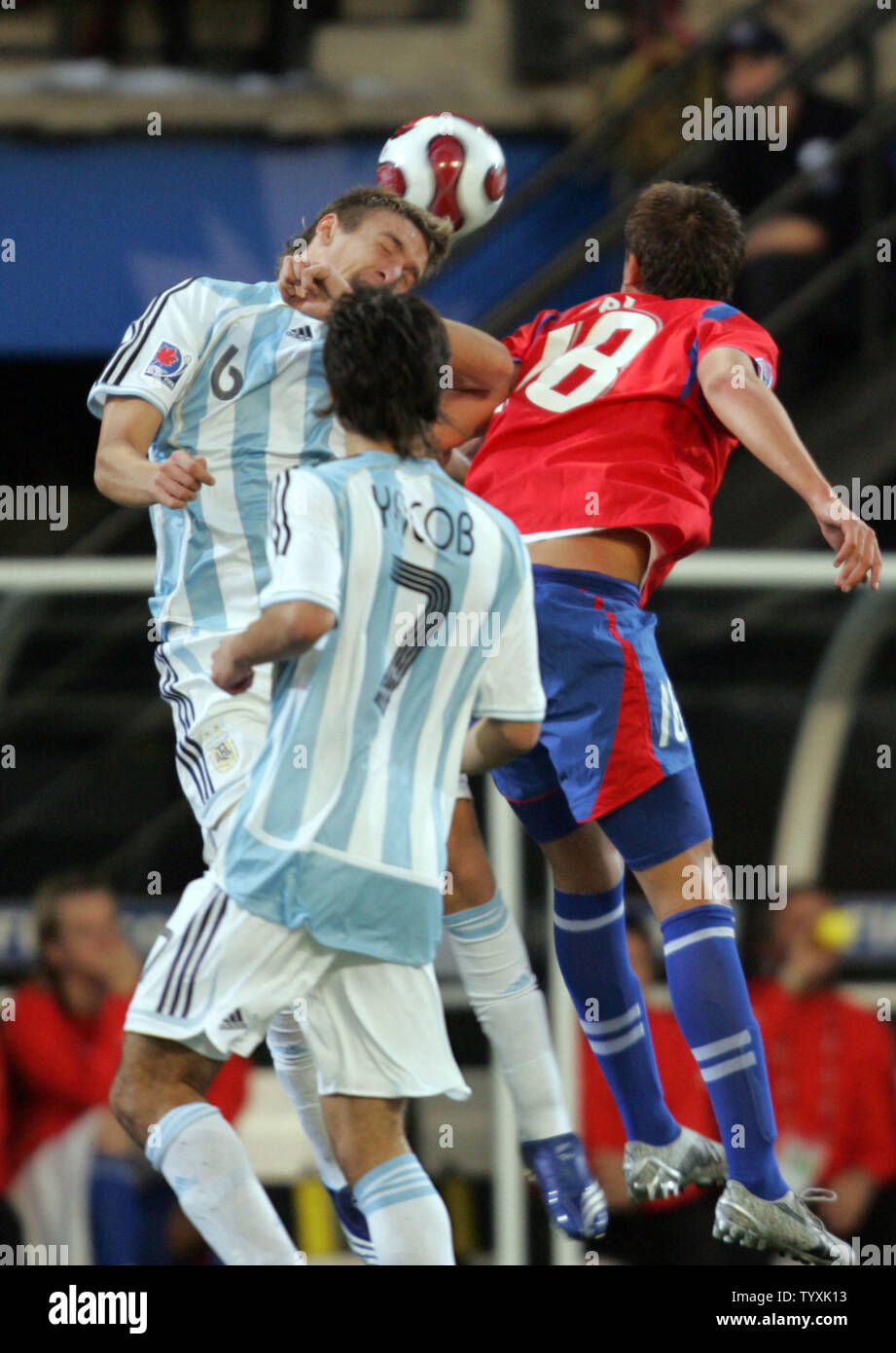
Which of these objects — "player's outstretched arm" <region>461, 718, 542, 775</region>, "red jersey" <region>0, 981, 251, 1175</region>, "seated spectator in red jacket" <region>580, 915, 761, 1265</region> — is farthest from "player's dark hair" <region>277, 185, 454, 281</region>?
"red jersey" <region>0, 981, 251, 1175</region>

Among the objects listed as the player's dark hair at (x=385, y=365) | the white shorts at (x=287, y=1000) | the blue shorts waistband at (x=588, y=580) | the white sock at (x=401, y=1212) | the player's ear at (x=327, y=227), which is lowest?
the white sock at (x=401, y=1212)

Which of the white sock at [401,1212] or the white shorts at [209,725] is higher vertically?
the white shorts at [209,725]

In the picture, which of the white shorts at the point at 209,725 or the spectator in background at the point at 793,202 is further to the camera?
the spectator in background at the point at 793,202

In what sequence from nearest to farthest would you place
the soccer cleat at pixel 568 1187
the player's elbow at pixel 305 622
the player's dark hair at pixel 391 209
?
the player's elbow at pixel 305 622 → the player's dark hair at pixel 391 209 → the soccer cleat at pixel 568 1187

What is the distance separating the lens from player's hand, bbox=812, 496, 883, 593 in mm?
3908

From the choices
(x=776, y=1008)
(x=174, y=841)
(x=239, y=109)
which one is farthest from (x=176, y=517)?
(x=239, y=109)

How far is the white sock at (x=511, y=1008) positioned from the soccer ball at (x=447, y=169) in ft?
4.53

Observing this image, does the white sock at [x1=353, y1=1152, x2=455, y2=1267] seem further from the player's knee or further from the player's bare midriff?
the player's bare midriff

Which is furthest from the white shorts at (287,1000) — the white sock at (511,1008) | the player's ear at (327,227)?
the player's ear at (327,227)

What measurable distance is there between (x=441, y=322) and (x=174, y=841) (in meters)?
3.94

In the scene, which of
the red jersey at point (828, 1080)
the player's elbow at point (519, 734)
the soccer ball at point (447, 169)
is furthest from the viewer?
the red jersey at point (828, 1080)

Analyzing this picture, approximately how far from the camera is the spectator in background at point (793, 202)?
7.04m

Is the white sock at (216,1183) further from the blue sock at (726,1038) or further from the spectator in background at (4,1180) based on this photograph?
the spectator in background at (4,1180)

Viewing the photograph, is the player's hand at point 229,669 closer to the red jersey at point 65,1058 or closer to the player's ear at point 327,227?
the player's ear at point 327,227
